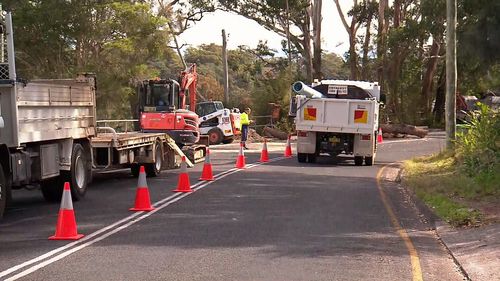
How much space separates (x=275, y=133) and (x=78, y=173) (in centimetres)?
2812

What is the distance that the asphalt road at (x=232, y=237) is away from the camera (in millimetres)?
7383

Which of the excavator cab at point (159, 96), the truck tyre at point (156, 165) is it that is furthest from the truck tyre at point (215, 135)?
the truck tyre at point (156, 165)

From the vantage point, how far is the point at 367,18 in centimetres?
5288

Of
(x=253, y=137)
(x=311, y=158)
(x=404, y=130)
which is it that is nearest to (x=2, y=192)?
(x=311, y=158)

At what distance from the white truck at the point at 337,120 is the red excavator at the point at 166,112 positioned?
3.70 m

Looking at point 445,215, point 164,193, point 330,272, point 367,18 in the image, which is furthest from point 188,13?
point 330,272

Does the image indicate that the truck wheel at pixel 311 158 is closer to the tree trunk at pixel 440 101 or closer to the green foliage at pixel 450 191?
the green foliage at pixel 450 191

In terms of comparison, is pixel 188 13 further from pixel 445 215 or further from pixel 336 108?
pixel 445 215

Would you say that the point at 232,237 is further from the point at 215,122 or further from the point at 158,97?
the point at 215,122

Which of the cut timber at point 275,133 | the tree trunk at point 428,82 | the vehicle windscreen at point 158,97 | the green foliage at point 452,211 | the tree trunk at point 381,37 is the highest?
the tree trunk at point 381,37

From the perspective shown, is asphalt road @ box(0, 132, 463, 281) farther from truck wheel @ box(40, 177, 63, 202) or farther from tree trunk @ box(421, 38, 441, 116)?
tree trunk @ box(421, 38, 441, 116)

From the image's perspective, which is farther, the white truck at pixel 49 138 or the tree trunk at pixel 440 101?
the tree trunk at pixel 440 101

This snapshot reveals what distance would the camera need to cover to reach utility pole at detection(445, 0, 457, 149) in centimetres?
1983

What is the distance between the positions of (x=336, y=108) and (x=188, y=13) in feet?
102
